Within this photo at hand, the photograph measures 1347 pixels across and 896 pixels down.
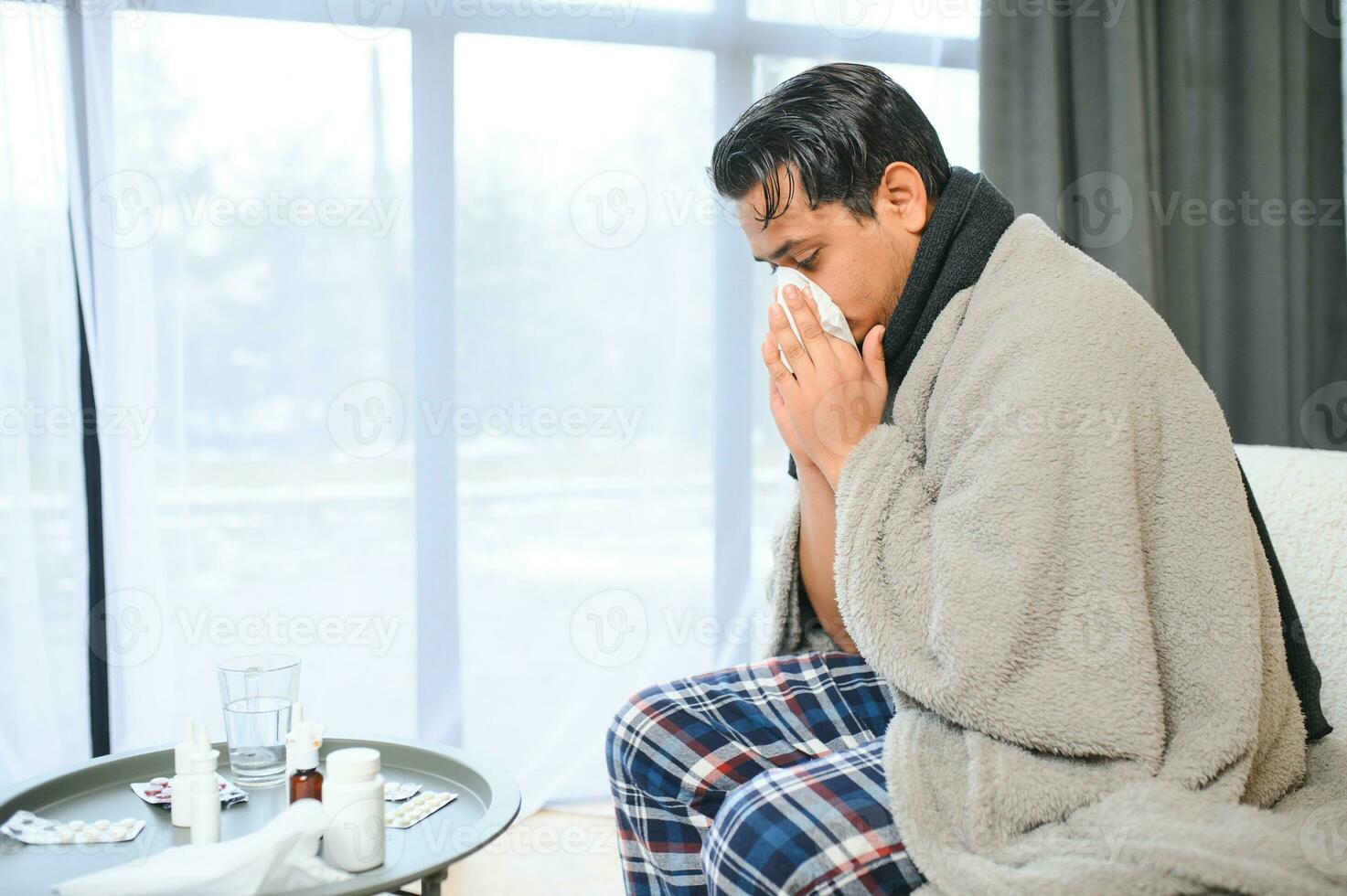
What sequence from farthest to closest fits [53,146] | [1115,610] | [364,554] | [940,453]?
[364,554]
[53,146]
[940,453]
[1115,610]

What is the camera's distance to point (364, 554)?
6.96ft

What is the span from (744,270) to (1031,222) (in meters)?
1.17

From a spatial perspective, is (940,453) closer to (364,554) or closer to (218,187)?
(364,554)

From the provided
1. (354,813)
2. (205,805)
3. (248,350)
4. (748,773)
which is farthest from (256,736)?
(248,350)

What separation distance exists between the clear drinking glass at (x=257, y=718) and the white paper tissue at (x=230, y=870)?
10.3 inches

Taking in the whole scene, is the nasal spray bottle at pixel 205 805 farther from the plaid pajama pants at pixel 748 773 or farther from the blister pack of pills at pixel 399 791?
the plaid pajama pants at pixel 748 773

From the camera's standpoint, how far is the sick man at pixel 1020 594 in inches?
33.1

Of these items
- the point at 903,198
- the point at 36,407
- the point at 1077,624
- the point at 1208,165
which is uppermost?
the point at 1208,165

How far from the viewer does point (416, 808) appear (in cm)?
110

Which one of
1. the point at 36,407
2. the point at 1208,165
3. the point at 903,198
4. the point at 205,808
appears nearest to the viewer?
the point at 205,808

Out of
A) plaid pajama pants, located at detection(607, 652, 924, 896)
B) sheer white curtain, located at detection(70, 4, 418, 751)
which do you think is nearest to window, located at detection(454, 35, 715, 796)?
sheer white curtain, located at detection(70, 4, 418, 751)

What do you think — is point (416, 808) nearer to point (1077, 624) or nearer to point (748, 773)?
point (748, 773)

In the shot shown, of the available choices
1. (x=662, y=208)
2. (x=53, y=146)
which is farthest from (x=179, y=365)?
(x=662, y=208)

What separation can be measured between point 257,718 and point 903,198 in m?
0.92
